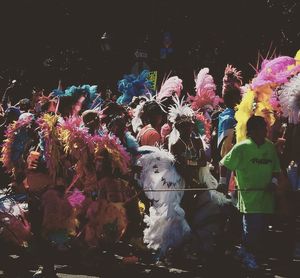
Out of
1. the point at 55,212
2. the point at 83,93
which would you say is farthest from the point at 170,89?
the point at 55,212

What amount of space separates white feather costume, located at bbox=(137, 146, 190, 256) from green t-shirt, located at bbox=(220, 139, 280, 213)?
0.94m

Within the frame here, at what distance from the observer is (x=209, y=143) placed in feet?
32.4

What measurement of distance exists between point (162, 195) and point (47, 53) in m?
15.9

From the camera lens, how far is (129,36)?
22297mm

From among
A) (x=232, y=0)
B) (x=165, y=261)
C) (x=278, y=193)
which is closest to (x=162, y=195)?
(x=165, y=261)

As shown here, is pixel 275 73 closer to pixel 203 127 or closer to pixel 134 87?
pixel 203 127

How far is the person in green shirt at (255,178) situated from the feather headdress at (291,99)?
0.28 metres

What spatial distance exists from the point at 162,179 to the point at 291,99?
179 centimetres

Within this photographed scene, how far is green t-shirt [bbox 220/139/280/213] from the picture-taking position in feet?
24.6

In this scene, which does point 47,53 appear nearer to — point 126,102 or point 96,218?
point 126,102

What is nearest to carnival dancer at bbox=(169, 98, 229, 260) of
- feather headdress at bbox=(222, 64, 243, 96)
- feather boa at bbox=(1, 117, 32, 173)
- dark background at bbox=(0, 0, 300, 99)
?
feather headdress at bbox=(222, 64, 243, 96)

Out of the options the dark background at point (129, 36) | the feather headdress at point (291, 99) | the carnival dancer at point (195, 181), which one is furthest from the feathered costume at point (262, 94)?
the dark background at point (129, 36)

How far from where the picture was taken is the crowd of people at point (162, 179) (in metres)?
7.53

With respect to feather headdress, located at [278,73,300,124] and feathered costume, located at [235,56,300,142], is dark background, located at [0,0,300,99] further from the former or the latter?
feather headdress, located at [278,73,300,124]
